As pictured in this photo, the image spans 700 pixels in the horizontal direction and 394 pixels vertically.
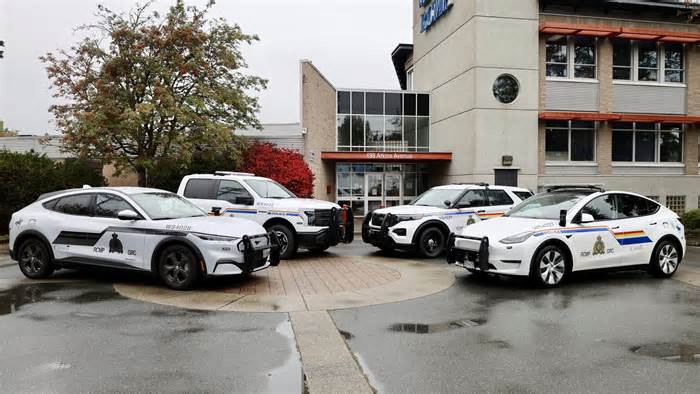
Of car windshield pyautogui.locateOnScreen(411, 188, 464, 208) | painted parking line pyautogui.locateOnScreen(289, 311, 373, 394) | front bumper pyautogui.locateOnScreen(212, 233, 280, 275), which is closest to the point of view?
painted parking line pyautogui.locateOnScreen(289, 311, 373, 394)

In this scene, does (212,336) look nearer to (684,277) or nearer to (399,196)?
(684,277)

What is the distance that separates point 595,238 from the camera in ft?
29.4

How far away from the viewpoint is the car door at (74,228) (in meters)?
8.55

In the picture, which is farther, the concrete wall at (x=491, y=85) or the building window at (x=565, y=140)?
the building window at (x=565, y=140)

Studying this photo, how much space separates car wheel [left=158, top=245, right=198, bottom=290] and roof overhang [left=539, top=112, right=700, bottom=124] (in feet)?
60.0

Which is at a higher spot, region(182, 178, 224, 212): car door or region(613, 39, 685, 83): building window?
region(613, 39, 685, 83): building window

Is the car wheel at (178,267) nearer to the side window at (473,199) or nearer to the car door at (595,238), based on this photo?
the car door at (595,238)

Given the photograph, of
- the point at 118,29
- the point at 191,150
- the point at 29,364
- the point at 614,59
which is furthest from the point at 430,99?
the point at 29,364

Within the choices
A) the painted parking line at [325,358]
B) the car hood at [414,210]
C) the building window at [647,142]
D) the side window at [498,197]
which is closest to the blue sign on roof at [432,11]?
the building window at [647,142]

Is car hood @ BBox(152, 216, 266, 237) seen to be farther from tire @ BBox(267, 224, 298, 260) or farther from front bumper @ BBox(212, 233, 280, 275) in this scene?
tire @ BBox(267, 224, 298, 260)

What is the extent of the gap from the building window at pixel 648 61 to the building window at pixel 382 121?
8.80m

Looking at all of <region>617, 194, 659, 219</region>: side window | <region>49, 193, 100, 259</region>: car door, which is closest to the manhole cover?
<region>617, 194, 659, 219</region>: side window

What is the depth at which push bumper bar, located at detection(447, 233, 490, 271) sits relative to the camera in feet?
28.0

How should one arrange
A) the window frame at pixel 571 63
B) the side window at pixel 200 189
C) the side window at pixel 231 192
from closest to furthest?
the side window at pixel 231 192, the side window at pixel 200 189, the window frame at pixel 571 63
